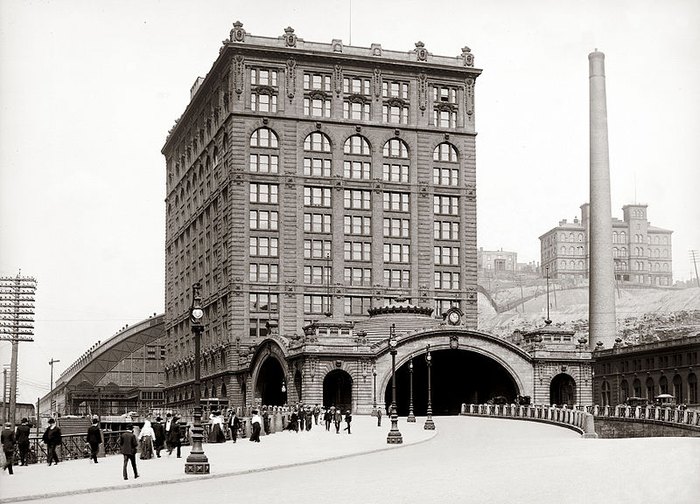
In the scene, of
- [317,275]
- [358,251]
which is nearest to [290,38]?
[358,251]

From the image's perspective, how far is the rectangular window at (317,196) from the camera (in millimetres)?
112688

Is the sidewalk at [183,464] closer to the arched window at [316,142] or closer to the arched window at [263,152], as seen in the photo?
the arched window at [263,152]

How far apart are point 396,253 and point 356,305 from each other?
24.1 feet

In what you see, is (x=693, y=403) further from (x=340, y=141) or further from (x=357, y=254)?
(x=340, y=141)

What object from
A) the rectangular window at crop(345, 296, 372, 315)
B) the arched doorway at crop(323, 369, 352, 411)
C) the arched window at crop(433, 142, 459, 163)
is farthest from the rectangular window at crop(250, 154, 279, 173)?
the arched doorway at crop(323, 369, 352, 411)

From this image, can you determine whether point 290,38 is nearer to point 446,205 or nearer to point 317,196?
point 317,196

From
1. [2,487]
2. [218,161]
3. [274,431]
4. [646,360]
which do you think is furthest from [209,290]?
[2,487]

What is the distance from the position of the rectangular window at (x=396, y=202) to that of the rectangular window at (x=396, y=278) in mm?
6579

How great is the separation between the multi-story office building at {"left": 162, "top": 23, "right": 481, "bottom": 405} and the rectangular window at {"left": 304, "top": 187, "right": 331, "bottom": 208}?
0.39 feet

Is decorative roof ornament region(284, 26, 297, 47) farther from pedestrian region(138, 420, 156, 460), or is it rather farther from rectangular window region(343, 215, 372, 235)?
pedestrian region(138, 420, 156, 460)

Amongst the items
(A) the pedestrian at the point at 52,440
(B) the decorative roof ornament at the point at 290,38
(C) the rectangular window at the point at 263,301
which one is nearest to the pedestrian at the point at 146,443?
(A) the pedestrian at the point at 52,440

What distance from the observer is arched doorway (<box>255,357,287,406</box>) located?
102062 millimetres

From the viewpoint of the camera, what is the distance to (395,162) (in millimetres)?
115500

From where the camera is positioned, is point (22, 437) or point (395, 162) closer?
point (22, 437)
